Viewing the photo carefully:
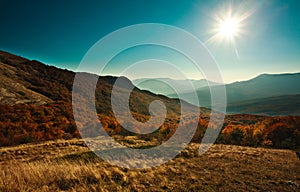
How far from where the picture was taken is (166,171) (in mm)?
7699

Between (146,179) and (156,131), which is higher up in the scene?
(146,179)

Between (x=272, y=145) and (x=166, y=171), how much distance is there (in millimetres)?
15686

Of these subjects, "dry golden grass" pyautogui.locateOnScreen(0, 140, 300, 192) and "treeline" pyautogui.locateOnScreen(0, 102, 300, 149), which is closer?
"dry golden grass" pyautogui.locateOnScreen(0, 140, 300, 192)

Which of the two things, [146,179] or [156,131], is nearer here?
[146,179]

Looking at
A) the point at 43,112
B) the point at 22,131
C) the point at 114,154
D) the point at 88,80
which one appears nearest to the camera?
the point at 114,154

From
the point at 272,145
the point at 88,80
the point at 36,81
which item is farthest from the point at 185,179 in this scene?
the point at 88,80

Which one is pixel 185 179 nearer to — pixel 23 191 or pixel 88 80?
pixel 23 191

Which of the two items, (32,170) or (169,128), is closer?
(32,170)

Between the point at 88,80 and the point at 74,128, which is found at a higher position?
the point at 88,80

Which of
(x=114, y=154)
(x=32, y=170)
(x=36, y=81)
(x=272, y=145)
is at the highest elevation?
(x=36, y=81)

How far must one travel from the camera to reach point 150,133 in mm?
23906

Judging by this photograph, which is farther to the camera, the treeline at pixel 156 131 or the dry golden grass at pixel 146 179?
the treeline at pixel 156 131

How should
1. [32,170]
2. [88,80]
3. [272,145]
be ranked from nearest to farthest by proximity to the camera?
[32,170] → [272,145] → [88,80]

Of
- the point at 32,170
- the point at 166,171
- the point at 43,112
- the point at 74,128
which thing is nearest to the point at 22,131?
the point at 74,128
